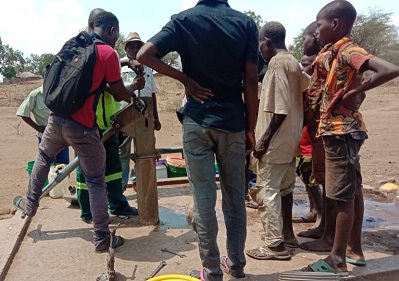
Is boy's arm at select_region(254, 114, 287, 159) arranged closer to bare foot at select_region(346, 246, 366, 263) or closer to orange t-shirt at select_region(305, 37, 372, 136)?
orange t-shirt at select_region(305, 37, 372, 136)

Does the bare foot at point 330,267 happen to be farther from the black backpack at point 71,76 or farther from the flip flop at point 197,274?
the black backpack at point 71,76

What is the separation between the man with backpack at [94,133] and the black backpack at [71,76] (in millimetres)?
18

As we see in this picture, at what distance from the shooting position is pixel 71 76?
305 centimetres

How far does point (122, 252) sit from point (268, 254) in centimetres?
113

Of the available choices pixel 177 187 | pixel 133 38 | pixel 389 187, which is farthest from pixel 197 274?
pixel 389 187

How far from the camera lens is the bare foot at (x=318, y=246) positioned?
331 centimetres

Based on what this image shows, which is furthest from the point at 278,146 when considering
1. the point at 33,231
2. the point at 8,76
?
the point at 8,76

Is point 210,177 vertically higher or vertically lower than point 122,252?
higher

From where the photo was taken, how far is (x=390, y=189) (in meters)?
5.26

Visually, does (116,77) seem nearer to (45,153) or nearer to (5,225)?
(45,153)

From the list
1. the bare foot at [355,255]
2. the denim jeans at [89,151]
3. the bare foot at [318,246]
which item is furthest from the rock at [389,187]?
the denim jeans at [89,151]

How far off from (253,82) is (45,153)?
1862 millimetres

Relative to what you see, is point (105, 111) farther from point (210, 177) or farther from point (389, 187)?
point (389, 187)

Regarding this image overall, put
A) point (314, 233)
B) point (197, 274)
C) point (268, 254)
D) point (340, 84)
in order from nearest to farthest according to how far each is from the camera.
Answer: point (340, 84), point (197, 274), point (268, 254), point (314, 233)
